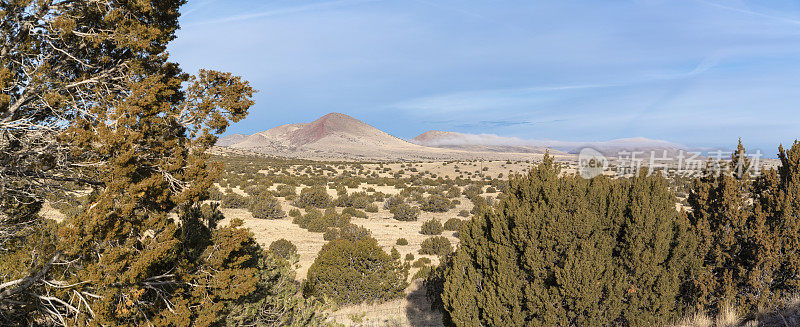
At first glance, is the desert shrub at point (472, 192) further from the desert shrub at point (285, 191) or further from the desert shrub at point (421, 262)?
the desert shrub at point (421, 262)

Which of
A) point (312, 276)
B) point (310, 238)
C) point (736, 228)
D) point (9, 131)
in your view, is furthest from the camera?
point (310, 238)

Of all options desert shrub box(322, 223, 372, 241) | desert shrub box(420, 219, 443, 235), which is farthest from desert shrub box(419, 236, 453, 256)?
desert shrub box(420, 219, 443, 235)

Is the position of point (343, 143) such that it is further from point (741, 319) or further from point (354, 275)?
point (741, 319)

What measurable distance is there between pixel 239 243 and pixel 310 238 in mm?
16101

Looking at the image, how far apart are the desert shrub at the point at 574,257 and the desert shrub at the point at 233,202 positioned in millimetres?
21764

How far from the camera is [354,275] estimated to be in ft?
39.3

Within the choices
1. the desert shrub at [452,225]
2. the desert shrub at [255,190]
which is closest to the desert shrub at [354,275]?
the desert shrub at [452,225]

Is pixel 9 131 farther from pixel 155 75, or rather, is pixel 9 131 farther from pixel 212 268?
pixel 212 268

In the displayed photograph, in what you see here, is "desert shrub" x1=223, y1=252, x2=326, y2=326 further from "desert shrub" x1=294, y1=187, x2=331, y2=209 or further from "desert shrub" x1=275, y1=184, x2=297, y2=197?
"desert shrub" x1=275, y1=184, x2=297, y2=197

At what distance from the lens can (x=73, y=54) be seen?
500 centimetres

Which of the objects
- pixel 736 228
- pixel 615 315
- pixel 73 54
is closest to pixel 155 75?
pixel 73 54

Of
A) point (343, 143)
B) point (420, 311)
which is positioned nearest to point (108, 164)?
point (420, 311)

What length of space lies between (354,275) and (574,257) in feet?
21.7

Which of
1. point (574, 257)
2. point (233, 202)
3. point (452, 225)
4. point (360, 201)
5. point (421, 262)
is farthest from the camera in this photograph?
point (360, 201)
